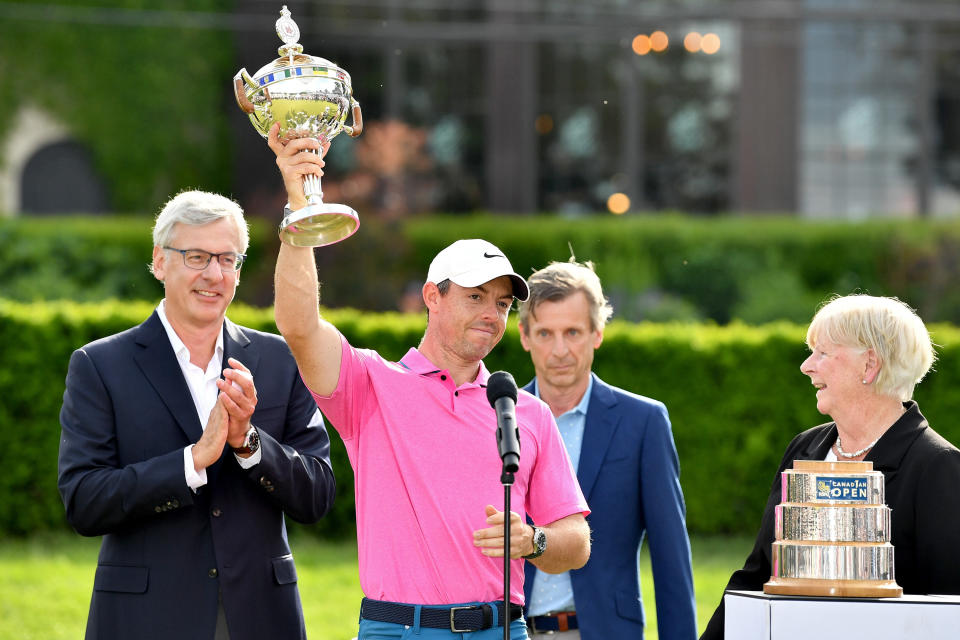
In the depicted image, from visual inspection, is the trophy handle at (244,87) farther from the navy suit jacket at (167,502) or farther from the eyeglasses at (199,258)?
the navy suit jacket at (167,502)

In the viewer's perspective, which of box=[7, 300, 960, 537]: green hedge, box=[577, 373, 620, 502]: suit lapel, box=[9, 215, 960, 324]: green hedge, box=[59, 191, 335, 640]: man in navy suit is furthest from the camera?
box=[9, 215, 960, 324]: green hedge

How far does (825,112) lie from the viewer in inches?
911

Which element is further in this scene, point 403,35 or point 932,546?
point 403,35

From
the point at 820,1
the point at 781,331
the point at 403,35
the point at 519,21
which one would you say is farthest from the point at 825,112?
the point at 781,331

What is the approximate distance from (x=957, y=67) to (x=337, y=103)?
21.4 m

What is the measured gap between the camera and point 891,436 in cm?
409

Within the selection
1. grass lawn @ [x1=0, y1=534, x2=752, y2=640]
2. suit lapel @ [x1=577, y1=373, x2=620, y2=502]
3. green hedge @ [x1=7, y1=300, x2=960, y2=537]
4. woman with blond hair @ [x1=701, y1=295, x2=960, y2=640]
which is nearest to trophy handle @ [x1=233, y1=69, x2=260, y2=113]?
suit lapel @ [x1=577, y1=373, x2=620, y2=502]

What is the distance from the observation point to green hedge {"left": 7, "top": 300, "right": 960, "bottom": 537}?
424 inches

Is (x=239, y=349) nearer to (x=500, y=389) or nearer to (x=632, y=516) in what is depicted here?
(x=500, y=389)

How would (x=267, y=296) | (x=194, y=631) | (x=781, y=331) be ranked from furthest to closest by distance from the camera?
(x=267, y=296) < (x=781, y=331) < (x=194, y=631)

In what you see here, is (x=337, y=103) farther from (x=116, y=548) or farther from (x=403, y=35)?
(x=403, y=35)

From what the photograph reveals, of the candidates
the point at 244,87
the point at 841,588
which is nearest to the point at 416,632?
the point at 841,588

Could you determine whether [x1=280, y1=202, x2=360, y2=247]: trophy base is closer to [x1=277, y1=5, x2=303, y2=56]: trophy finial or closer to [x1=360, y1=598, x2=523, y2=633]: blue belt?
[x1=277, y1=5, x2=303, y2=56]: trophy finial

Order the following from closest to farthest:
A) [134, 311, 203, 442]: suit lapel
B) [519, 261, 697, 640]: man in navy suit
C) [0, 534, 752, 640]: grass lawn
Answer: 1. [134, 311, 203, 442]: suit lapel
2. [519, 261, 697, 640]: man in navy suit
3. [0, 534, 752, 640]: grass lawn
